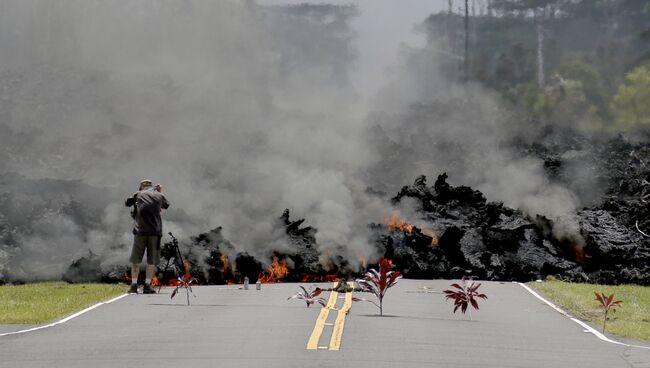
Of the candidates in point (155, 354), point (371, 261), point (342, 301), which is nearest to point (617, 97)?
point (371, 261)

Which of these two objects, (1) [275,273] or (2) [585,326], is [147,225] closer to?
(1) [275,273]

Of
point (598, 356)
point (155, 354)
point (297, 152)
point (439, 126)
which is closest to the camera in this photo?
point (155, 354)

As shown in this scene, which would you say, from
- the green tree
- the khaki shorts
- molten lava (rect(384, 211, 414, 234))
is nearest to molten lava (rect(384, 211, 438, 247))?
molten lava (rect(384, 211, 414, 234))

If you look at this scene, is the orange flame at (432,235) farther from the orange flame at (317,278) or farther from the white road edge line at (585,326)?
the white road edge line at (585,326)

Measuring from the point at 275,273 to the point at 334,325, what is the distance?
33.8 ft

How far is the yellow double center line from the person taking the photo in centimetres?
1185

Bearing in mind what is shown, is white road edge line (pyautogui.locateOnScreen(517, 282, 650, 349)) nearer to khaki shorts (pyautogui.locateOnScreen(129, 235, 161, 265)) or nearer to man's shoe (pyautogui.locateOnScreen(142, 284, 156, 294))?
man's shoe (pyautogui.locateOnScreen(142, 284, 156, 294))

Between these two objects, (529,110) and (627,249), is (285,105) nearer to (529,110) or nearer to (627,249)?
(627,249)

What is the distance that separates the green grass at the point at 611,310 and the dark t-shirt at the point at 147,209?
766cm

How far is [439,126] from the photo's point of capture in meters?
74.0

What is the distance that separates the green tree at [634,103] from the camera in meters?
72.9

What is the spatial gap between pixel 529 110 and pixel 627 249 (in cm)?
5490

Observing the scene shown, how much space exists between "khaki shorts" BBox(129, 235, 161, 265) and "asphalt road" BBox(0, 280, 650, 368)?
2.16m

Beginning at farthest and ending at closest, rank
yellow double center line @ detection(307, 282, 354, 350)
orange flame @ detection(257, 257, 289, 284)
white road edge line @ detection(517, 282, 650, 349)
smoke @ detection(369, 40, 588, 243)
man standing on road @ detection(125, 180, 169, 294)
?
smoke @ detection(369, 40, 588, 243) → orange flame @ detection(257, 257, 289, 284) → man standing on road @ detection(125, 180, 169, 294) → white road edge line @ detection(517, 282, 650, 349) → yellow double center line @ detection(307, 282, 354, 350)
